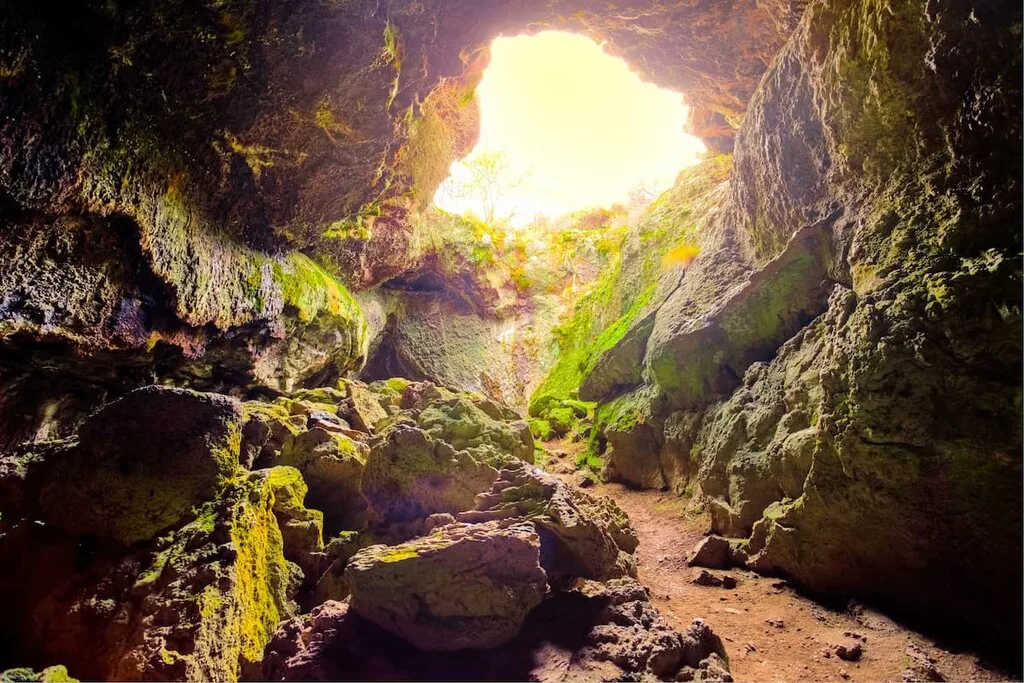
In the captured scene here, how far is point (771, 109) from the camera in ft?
21.6

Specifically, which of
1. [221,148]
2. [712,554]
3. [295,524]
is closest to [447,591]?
[295,524]

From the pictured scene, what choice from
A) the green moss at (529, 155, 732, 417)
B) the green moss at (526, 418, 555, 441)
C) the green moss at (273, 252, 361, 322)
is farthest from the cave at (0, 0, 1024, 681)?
the green moss at (529, 155, 732, 417)

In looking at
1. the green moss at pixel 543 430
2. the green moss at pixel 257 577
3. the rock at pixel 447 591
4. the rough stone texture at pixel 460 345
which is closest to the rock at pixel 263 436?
the green moss at pixel 257 577

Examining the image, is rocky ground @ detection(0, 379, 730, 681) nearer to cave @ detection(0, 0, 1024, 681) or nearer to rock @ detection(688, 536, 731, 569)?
cave @ detection(0, 0, 1024, 681)

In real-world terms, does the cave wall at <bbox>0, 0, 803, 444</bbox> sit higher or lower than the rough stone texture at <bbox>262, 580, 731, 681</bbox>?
higher

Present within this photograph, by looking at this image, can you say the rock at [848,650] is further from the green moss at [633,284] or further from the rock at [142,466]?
the green moss at [633,284]

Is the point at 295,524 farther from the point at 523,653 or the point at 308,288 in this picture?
the point at 308,288

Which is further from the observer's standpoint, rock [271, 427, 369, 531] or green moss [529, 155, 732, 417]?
green moss [529, 155, 732, 417]

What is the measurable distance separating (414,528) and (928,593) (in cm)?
428

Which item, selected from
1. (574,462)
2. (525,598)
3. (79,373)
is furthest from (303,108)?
(574,462)

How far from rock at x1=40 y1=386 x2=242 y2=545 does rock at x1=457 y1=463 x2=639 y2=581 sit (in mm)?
2381

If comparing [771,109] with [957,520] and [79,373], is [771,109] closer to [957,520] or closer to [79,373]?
[957,520]

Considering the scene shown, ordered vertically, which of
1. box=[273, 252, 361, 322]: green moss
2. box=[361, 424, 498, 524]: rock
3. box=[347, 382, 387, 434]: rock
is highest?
box=[273, 252, 361, 322]: green moss

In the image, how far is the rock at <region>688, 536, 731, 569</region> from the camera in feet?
16.5
